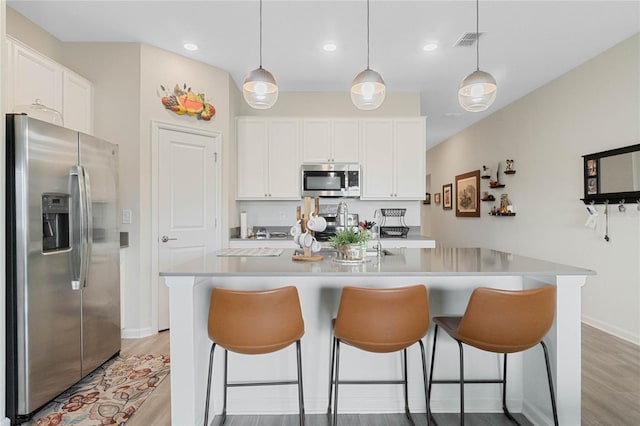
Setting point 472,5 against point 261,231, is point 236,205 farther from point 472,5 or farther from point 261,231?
point 472,5

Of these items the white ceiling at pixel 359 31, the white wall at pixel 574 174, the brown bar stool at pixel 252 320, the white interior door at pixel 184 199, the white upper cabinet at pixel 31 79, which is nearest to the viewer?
the brown bar stool at pixel 252 320

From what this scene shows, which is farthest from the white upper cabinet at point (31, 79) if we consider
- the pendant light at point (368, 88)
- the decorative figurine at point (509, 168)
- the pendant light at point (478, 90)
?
the decorative figurine at point (509, 168)

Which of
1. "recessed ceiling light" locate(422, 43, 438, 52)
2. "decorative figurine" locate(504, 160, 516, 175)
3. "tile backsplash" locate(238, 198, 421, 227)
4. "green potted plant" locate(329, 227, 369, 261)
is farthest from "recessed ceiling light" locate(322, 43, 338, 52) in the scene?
"decorative figurine" locate(504, 160, 516, 175)

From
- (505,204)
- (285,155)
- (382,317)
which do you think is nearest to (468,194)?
(505,204)

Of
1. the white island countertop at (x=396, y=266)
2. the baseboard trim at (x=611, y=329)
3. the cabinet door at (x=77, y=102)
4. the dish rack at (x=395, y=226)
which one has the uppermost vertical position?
the cabinet door at (x=77, y=102)

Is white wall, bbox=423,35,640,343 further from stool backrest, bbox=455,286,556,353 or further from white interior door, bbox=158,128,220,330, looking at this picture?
white interior door, bbox=158,128,220,330

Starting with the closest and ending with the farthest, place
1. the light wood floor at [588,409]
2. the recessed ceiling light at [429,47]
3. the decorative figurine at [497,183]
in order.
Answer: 1. the light wood floor at [588,409]
2. the recessed ceiling light at [429,47]
3. the decorative figurine at [497,183]

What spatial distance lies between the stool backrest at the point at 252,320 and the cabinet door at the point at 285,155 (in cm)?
284

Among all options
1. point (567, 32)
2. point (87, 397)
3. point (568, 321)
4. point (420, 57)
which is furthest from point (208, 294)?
point (567, 32)

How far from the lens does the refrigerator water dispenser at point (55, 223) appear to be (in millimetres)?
2059

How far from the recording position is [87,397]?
2.24 m

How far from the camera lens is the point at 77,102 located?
3074 mm

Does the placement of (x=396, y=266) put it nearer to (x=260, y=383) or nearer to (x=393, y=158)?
(x=260, y=383)

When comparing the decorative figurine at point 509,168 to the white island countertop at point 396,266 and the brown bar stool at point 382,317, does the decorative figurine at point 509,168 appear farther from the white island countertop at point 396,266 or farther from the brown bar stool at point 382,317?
the brown bar stool at point 382,317
